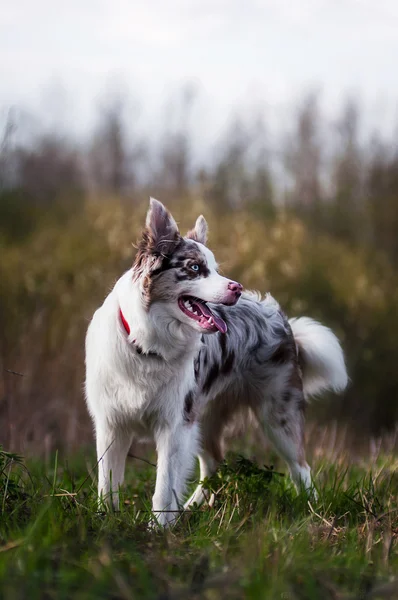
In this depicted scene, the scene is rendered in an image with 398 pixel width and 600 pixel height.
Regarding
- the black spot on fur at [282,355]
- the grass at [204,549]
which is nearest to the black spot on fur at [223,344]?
the black spot on fur at [282,355]

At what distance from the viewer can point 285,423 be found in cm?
588

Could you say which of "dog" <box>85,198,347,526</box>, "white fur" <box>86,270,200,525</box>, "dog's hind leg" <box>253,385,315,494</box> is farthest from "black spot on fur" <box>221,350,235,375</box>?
"white fur" <box>86,270,200,525</box>

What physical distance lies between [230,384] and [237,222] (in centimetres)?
867

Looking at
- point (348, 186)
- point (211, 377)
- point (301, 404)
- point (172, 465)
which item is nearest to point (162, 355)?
point (172, 465)

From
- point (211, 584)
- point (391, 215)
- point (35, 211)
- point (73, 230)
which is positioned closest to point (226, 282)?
point (211, 584)

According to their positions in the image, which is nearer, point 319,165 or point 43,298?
point 43,298

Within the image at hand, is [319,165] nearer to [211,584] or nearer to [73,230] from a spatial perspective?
[73,230]

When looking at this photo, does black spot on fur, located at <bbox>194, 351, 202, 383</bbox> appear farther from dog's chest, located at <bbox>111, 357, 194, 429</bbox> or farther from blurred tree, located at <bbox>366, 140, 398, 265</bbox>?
blurred tree, located at <bbox>366, 140, 398, 265</bbox>

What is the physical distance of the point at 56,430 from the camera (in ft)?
28.3

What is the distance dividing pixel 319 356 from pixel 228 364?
99cm

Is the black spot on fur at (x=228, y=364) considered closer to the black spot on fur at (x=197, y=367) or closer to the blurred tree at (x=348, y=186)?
the black spot on fur at (x=197, y=367)

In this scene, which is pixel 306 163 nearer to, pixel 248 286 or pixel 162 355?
pixel 248 286

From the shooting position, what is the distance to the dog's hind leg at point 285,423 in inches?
231

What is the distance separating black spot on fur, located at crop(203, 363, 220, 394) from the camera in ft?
17.4
